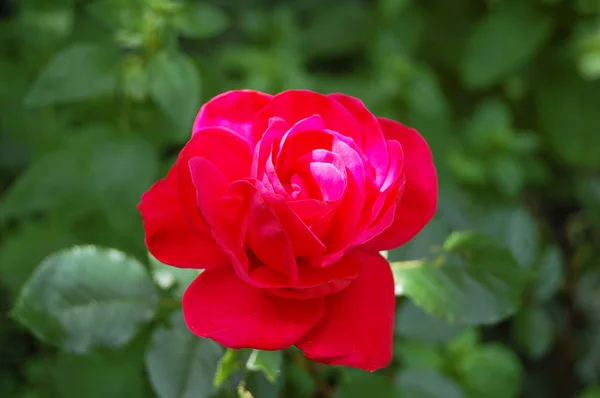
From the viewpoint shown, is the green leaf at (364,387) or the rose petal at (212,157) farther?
the green leaf at (364,387)

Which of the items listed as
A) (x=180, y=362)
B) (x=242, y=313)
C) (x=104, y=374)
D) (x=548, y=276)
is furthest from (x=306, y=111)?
(x=548, y=276)

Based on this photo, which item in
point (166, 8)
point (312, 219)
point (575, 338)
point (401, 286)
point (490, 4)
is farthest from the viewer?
point (490, 4)

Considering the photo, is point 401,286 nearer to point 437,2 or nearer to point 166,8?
point 166,8

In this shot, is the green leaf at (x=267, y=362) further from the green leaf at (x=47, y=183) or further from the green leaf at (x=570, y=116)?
the green leaf at (x=570, y=116)

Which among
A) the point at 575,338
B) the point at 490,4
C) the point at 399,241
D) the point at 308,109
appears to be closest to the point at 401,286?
the point at 399,241

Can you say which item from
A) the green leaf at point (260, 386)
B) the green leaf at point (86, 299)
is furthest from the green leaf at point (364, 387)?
the green leaf at point (86, 299)

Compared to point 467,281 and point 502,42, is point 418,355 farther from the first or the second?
point 502,42
